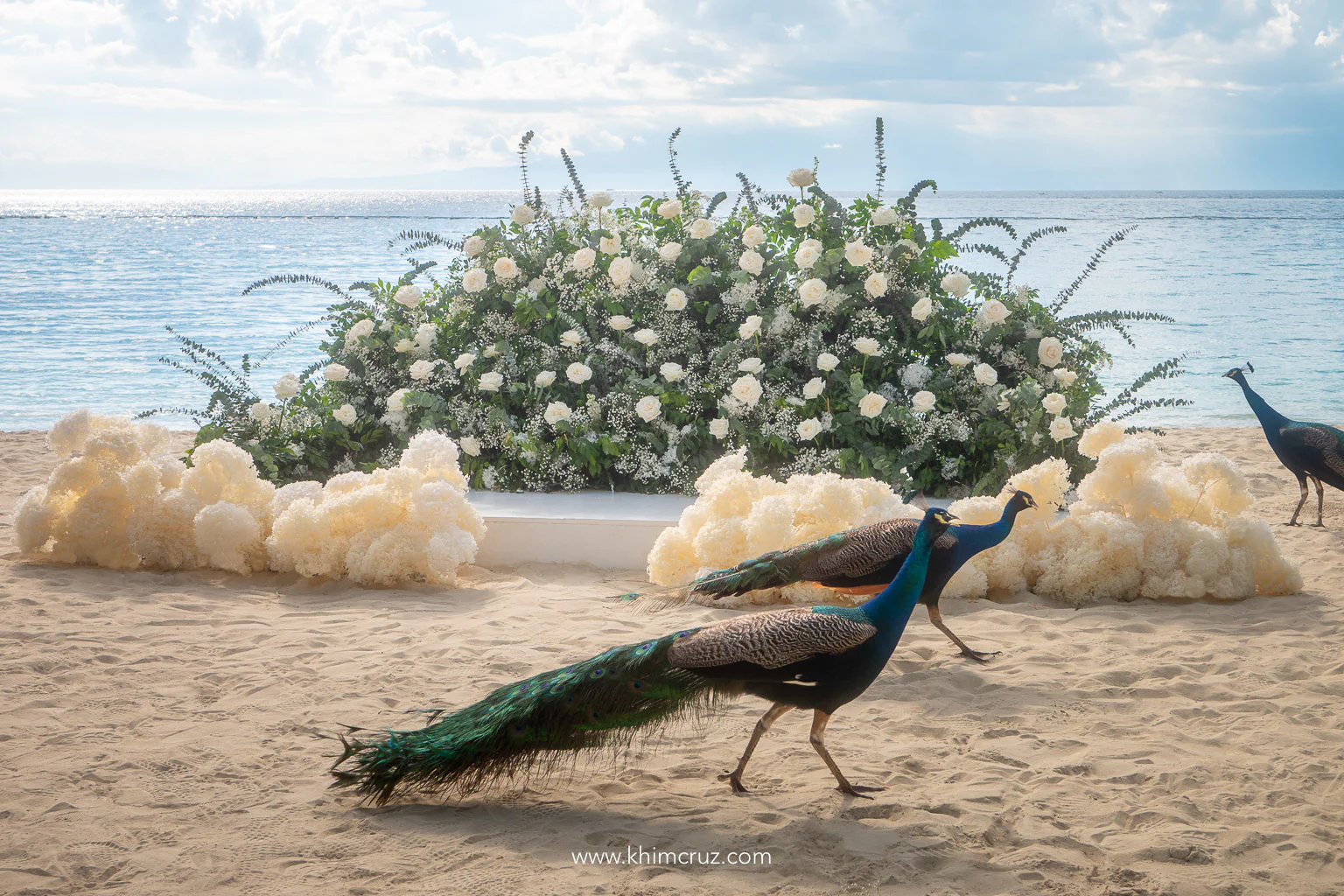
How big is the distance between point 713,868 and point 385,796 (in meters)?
1.02

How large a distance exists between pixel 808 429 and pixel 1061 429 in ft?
5.21

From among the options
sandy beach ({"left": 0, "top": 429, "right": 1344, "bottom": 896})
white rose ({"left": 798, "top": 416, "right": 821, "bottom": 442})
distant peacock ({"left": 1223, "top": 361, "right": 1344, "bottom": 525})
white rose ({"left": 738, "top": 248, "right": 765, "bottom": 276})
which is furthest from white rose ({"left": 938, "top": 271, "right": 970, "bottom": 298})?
sandy beach ({"left": 0, "top": 429, "right": 1344, "bottom": 896})

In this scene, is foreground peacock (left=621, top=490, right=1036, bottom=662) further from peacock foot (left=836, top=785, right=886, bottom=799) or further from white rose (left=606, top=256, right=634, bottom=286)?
white rose (left=606, top=256, right=634, bottom=286)

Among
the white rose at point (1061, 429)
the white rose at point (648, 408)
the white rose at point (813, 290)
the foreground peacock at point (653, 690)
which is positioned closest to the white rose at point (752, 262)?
the white rose at point (813, 290)

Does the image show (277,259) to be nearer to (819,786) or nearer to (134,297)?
(134,297)

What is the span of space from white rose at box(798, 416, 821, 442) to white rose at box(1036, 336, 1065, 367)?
1661 millimetres

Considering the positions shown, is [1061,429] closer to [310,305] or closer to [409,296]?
[409,296]

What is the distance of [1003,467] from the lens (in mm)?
6426

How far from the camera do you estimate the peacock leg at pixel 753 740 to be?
9.91 ft

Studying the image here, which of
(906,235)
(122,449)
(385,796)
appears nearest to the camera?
(385,796)

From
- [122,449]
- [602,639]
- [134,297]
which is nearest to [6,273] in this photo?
[134,297]

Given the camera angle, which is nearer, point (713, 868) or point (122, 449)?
point (713, 868)

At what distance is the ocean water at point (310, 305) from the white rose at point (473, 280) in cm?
893

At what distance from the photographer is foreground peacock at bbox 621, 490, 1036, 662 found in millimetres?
4105
